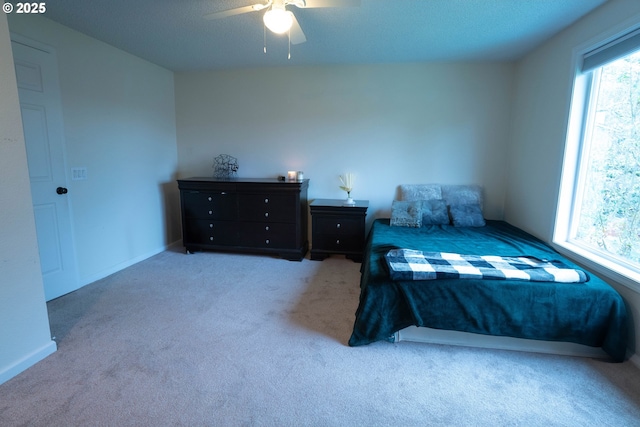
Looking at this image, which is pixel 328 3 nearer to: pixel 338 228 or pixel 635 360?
pixel 338 228

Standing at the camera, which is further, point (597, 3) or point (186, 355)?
point (597, 3)

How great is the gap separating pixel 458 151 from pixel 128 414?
4.01 meters

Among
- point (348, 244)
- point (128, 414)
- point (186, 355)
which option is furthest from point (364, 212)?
point (128, 414)

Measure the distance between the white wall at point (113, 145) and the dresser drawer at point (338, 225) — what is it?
2189 millimetres

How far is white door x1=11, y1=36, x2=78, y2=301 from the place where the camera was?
2.58m

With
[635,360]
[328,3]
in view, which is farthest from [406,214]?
[328,3]

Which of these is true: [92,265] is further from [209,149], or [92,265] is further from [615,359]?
[615,359]

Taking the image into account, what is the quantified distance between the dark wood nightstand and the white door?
2.48 metres

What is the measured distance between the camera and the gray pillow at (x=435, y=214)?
3.68m

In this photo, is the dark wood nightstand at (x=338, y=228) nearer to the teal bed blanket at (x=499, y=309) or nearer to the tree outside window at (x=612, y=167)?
the teal bed blanket at (x=499, y=309)

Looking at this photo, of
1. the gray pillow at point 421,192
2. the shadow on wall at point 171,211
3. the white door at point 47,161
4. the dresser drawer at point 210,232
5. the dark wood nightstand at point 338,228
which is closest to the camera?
the white door at point 47,161

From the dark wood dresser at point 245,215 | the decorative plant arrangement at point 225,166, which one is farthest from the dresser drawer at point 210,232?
the decorative plant arrangement at point 225,166

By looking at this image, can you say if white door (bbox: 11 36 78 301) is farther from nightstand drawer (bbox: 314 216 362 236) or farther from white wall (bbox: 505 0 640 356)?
white wall (bbox: 505 0 640 356)

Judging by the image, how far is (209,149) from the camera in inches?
177
